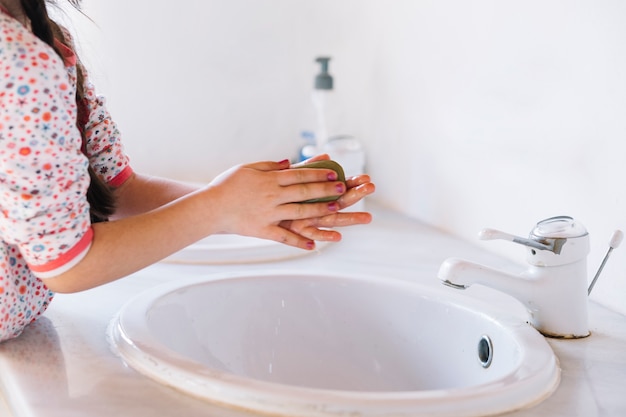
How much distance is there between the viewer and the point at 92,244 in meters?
0.84

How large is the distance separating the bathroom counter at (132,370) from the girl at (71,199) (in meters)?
0.06

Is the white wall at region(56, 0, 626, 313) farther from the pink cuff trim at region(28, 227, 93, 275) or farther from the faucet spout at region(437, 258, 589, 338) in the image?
the pink cuff trim at region(28, 227, 93, 275)

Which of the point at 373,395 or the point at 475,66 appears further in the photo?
the point at 475,66

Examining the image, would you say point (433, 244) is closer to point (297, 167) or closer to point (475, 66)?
point (475, 66)

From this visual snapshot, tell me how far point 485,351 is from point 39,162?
0.56 m

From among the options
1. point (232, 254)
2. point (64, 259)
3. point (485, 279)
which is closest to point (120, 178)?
point (232, 254)

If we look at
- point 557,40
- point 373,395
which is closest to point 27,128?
point 373,395

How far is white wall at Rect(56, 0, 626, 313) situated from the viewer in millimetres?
1100

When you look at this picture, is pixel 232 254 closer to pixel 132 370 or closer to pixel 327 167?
pixel 327 167

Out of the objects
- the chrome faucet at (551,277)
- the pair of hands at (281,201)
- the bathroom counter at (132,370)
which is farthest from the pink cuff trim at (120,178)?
the chrome faucet at (551,277)

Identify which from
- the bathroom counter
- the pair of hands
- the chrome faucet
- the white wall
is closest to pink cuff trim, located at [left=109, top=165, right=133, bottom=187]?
the bathroom counter

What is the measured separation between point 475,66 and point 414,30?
250 mm

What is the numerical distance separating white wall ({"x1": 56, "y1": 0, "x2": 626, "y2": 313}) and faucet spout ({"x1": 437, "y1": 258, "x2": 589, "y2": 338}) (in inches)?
5.9

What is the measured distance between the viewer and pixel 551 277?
932mm
